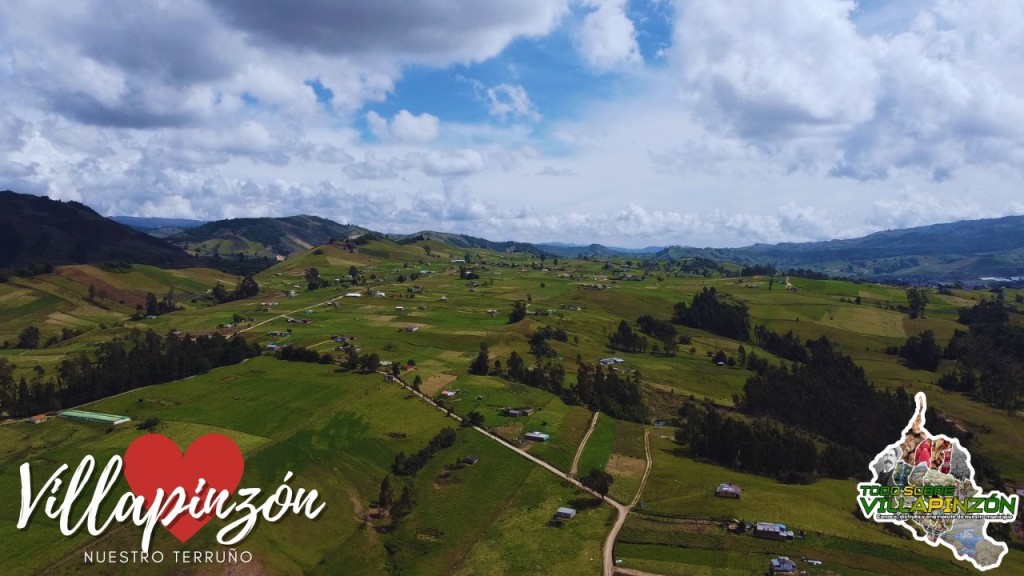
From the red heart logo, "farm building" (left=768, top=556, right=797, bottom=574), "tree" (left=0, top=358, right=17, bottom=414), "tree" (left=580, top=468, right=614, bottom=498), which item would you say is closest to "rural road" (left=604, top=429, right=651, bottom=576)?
"tree" (left=580, top=468, right=614, bottom=498)

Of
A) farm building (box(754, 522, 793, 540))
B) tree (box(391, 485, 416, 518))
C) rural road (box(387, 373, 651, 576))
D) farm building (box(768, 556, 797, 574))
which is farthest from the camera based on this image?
tree (box(391, 485, 416, 518))

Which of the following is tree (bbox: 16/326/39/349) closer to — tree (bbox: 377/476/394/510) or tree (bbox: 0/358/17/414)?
tree (bbox: 0/358/17/414)

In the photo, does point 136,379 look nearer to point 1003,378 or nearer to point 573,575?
point 573,575

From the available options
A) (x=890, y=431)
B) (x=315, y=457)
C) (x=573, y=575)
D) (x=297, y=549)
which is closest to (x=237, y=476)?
(x=297, y=549)

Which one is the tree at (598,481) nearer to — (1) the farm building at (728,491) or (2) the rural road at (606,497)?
(2) the rural road at (606,497)

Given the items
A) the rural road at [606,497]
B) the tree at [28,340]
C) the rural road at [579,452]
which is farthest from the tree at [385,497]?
the tree at [28,340]
